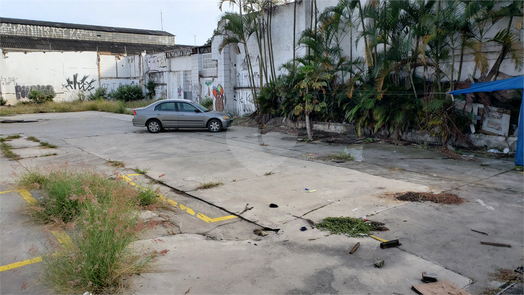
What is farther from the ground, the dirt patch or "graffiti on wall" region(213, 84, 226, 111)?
"graffiti on wall" region(213, 84, 226, 111)

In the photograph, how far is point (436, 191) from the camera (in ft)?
23.4

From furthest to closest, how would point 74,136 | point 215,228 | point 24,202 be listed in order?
1. point 74,136
2. point 24,202
3. point 215,228

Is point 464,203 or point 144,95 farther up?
point 144,95

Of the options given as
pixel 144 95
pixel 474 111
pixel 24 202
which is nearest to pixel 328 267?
pixel 24 202

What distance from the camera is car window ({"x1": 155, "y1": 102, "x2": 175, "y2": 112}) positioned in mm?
15769

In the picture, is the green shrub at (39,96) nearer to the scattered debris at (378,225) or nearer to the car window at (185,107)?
the car window at (185,107)

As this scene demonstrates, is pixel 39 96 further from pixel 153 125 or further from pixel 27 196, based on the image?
pixel 27 196

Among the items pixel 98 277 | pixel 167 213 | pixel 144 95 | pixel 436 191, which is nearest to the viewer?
pixel 98 277

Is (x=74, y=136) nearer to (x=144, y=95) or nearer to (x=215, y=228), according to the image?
(x=215, y=228)

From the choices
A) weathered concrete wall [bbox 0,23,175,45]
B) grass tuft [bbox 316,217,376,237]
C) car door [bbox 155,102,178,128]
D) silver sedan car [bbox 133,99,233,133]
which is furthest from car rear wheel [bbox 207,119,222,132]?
weathered concrete wall [bbox 0,23,175,45]

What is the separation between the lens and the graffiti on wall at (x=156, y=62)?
1164 inches

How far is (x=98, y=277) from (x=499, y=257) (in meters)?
4.65

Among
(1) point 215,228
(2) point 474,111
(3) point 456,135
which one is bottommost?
(1) point 215,228

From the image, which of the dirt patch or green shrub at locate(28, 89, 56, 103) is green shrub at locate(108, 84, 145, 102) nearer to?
green shrub at locate(28, 89, 56, 103)
